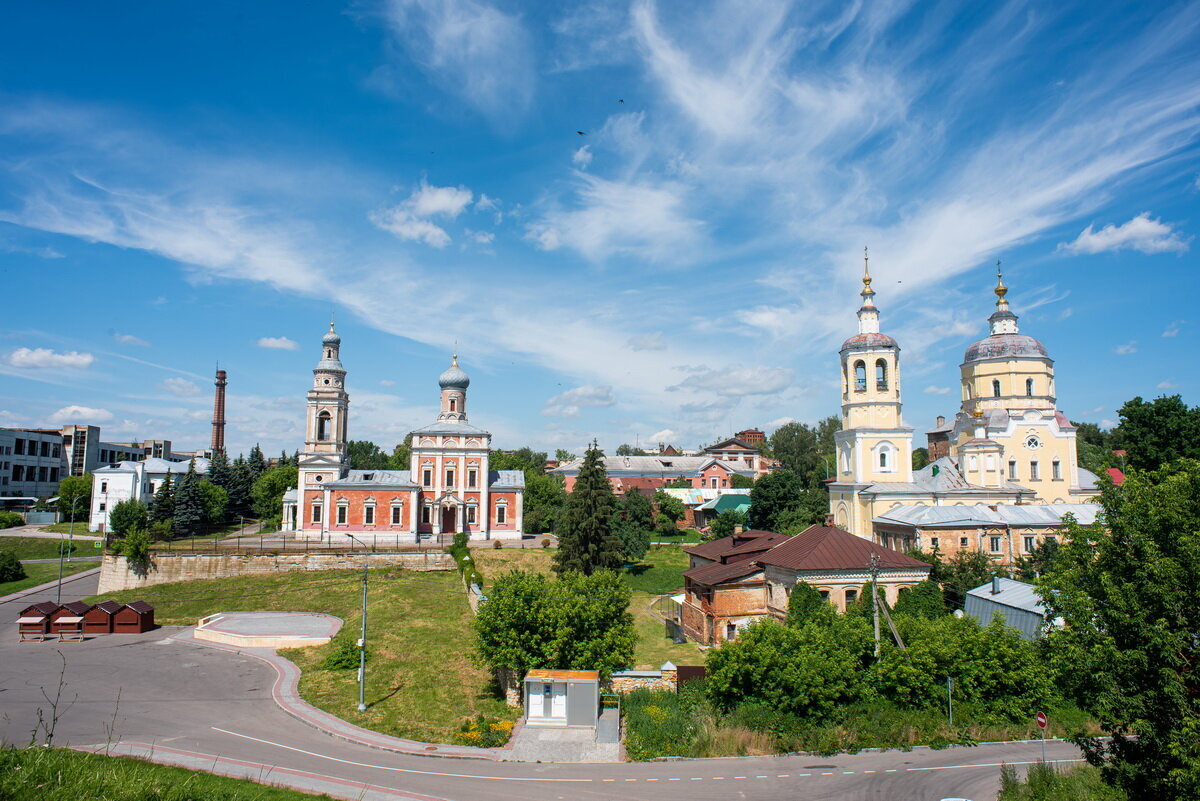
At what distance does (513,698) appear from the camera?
2283 cm

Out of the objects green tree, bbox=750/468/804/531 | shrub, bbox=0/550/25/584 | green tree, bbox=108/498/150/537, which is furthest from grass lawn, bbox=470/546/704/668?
shrub, bbox=0/550/25/584

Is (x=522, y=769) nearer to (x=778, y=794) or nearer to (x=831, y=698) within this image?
(x=778, y=794)

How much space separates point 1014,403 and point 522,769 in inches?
1641

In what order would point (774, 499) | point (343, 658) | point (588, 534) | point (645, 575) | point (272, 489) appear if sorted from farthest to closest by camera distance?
point (272, 489) < point (774, 499) < point (645, 575) < point (588, 534) < point (343, 658)

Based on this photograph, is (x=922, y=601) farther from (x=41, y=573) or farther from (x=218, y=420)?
(x=218, y=420)

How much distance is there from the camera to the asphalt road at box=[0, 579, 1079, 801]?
16359mm

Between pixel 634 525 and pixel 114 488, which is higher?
pixel 114 488

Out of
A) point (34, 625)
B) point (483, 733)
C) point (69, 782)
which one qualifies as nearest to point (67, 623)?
point (34, 625)

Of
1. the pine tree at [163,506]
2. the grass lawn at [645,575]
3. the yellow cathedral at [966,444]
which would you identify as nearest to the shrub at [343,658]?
the grass lawn at [645,575]

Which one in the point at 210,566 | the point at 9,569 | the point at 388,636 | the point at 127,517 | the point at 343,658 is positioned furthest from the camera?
the point at 127,517

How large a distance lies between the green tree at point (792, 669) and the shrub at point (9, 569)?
1897 inches

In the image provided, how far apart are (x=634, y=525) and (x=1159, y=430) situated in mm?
35640

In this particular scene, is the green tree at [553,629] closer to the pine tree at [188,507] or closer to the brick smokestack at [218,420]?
the pine tree at [188,507]

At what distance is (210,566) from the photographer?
43250 millimetres
